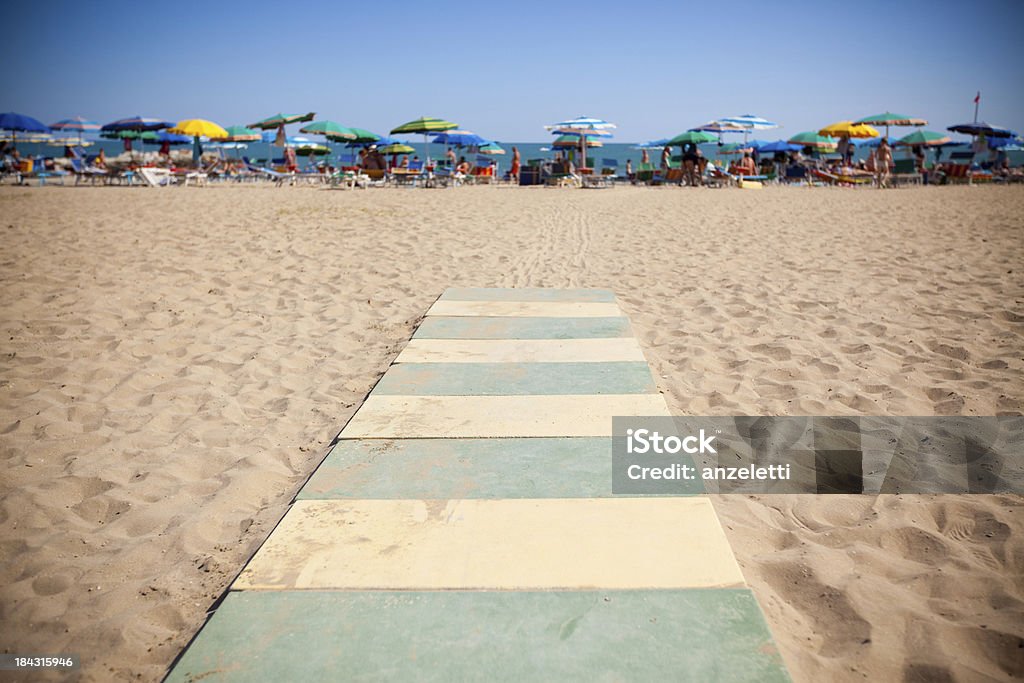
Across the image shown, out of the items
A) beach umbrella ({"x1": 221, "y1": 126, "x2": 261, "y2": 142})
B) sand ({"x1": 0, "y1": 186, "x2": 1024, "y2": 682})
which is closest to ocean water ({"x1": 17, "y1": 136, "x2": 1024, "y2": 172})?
beach umbrella ({"x1": 221, "y1": 126, "x2": 261, "y2": 142})

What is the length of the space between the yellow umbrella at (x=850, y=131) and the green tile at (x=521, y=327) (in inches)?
905

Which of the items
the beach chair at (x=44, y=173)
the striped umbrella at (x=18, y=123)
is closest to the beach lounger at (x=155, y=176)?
the beach chair at (x=44, y=173)

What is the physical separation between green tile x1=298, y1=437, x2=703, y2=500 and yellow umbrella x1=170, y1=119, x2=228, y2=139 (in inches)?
888

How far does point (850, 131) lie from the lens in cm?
2305

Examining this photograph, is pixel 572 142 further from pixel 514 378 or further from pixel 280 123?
pixel 514 378

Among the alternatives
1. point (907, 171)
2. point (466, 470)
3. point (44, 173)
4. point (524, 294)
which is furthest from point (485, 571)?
point (907, 171)

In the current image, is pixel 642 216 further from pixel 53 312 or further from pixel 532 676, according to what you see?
pixel 532 676

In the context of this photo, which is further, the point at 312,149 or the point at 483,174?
the point at 312,149

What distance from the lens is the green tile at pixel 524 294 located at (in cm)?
584

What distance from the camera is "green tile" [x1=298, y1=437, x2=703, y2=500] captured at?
2.52 m

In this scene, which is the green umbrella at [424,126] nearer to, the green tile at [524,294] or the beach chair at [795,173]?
the beach chair at [795,173]

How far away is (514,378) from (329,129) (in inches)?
854

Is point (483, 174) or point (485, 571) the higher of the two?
point (483, 174)

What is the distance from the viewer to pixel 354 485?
258 centimetres
